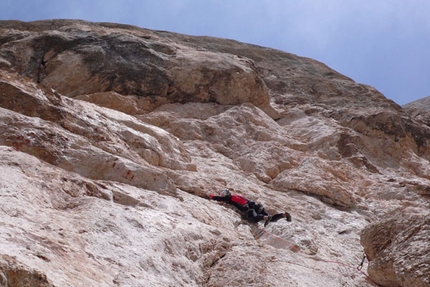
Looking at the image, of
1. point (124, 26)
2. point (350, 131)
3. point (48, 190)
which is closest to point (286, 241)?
point (48, 190)

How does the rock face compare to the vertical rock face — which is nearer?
the rock face

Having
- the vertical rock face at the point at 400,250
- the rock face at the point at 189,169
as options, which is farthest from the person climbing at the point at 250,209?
the vertical rock face at the point at 400,250

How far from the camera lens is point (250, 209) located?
860 centimetres

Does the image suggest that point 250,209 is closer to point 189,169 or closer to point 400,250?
point 189,169

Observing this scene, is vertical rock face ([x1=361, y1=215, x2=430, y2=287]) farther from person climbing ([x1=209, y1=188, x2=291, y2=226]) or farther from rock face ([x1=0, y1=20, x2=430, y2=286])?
person climbing ([x1=209, y1=188, x2=291, y2=226])

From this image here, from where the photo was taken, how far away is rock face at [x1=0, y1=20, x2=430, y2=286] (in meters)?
5.23

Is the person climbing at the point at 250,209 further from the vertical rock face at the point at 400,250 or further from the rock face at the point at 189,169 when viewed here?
the vertical rock face at the point at 400,250

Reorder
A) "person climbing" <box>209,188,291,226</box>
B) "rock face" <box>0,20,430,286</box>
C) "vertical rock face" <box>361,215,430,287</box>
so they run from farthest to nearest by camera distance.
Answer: "person climbing" <box>209,188,291,226</box>, "vertical rock face" <box>361,215,430,287</box>, "rock face" <box>0,20,430,286</box>

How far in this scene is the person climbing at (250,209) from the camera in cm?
842

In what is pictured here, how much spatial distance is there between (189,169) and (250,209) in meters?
2.02

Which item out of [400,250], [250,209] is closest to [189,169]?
[250,209]

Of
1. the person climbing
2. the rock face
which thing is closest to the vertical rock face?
the rock face

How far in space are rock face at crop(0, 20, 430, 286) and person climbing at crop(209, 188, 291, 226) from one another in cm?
24

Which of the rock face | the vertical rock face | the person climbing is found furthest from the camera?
the person climbing
